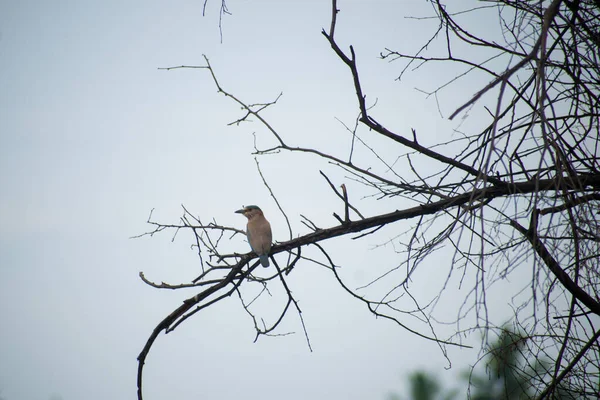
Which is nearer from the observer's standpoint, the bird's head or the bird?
the bird

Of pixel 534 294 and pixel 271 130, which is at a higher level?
pixel 271 130

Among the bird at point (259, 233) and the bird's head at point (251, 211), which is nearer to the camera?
the bird at point (259, 233)

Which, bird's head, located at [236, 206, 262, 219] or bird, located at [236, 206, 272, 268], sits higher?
bird's head, located at [236, 206, 262, 219]

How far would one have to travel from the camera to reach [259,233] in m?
4.07

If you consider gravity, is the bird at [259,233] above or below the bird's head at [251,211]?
below

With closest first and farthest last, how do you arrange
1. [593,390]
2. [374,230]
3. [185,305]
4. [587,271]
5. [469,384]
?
[587,271] → [593,390] → [469,384] → [374,230] → [185,305]

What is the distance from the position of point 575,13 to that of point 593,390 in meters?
1.53

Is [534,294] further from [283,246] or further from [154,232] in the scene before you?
[154,232]

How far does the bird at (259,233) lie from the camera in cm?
359

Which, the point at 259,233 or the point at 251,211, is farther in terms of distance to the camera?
the point at 251,211

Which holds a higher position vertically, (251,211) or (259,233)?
(251,211)

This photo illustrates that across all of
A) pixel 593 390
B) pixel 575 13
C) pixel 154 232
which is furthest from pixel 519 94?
pixel 154 232

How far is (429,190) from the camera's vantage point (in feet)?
6.46

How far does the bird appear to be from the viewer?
359 centimetres
